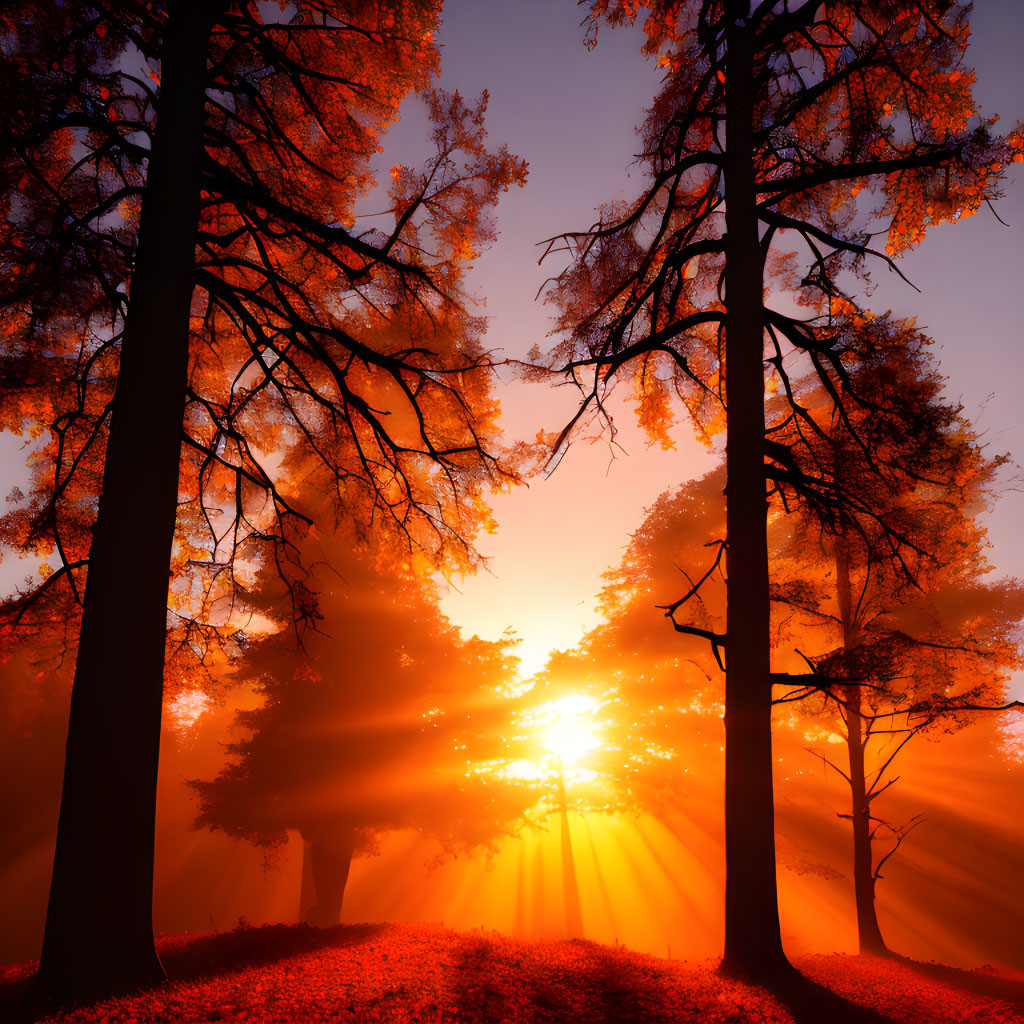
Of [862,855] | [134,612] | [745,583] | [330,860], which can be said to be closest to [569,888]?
[330,860]

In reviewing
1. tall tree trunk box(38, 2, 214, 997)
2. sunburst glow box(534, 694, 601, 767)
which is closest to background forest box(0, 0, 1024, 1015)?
tall tree trunk box(38, 2, 214, 997)

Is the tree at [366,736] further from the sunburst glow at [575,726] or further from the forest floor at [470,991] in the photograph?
the forest floor at [470,991]

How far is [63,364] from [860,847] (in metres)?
14.4

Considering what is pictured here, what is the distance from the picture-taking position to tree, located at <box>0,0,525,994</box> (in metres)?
4.32

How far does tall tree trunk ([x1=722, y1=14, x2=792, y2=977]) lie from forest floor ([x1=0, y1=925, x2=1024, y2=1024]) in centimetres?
57

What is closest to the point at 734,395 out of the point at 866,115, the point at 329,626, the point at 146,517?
the point at 866,115

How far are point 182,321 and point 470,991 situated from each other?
6.02m

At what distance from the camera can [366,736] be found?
1409cm

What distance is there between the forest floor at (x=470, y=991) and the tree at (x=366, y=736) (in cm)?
747

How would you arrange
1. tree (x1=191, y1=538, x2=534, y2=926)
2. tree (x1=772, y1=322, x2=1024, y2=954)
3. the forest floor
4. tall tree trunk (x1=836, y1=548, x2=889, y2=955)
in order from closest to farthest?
the forest floor, tree (x1=772, y1=322, x2=1024, y2=954), tall tree trunk (x1=836, y1=548, x2=889, y2=955), tree (x1=191, y1=538, x2=534, y2=926)

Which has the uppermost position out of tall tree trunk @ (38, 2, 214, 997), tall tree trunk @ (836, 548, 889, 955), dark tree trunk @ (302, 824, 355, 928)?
tall tree trunk @ (38, 2, 214, 997)

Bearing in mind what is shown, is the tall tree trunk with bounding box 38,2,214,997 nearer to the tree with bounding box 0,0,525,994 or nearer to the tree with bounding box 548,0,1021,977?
the tree with bounding box 0,0,525,994

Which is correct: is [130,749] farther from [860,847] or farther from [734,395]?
[860,847]

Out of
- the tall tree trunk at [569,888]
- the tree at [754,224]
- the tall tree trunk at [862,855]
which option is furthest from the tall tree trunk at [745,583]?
the tall tree trunk at [569,888]
